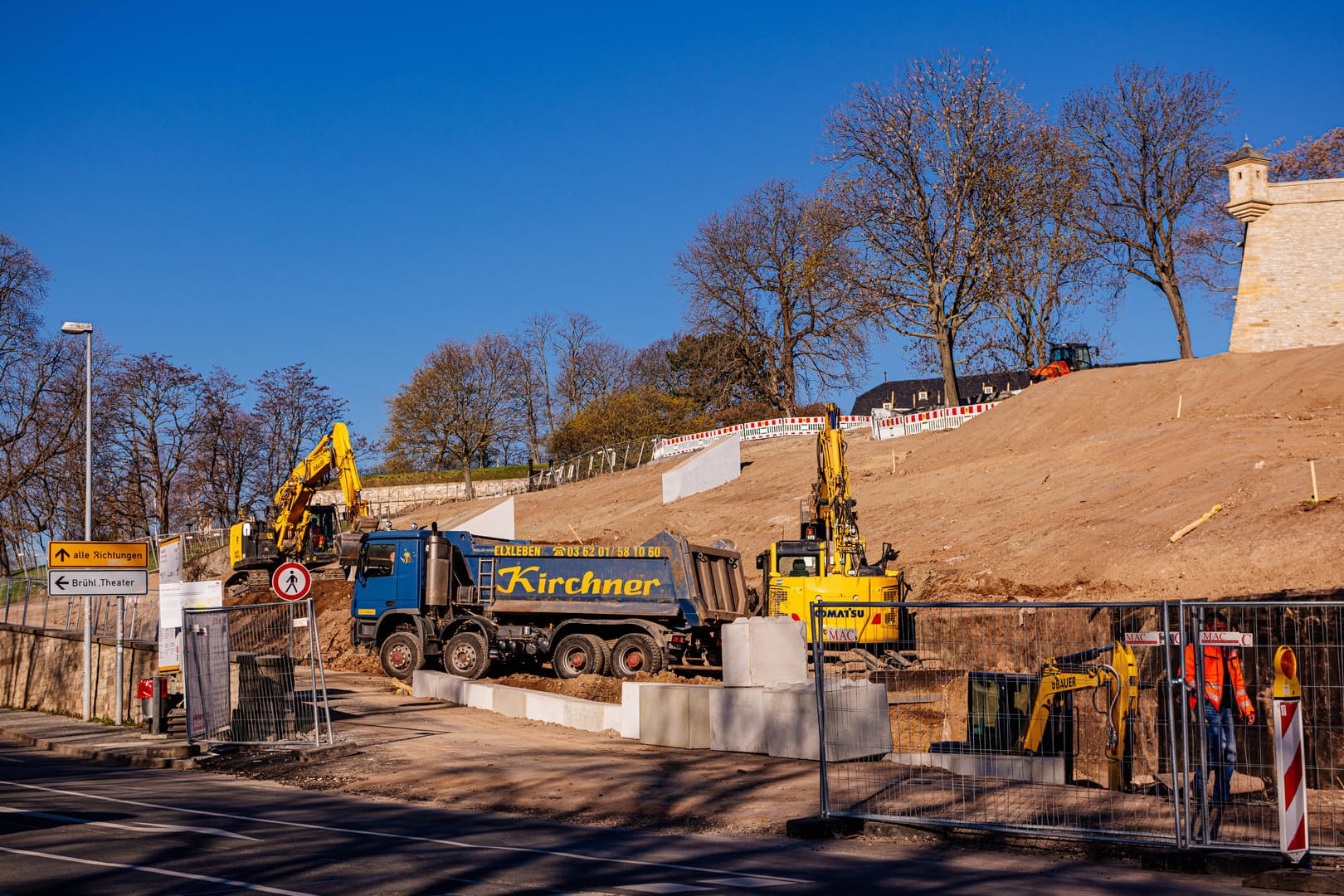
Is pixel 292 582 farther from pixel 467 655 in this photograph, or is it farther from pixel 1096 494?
pixel 1096 494

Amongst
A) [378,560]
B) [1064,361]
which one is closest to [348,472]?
[378,560]

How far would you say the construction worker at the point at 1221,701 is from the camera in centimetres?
1123

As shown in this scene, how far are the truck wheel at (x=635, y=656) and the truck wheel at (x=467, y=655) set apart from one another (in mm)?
2670

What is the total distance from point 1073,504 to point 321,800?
24337 millimetres

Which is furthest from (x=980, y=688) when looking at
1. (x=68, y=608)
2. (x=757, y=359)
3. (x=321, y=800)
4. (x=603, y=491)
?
(x=757, y=359)

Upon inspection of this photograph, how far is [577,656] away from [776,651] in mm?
8078

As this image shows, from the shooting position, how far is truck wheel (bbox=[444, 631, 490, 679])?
23.0m

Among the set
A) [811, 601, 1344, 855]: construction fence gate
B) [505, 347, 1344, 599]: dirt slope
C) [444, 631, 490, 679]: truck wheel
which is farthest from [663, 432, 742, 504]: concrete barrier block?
[811, 601, 1344, 855]: construction fence gate

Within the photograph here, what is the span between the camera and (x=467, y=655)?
914 inches

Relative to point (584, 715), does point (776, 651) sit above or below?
above

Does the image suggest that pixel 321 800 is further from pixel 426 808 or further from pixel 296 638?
pixel 296 638

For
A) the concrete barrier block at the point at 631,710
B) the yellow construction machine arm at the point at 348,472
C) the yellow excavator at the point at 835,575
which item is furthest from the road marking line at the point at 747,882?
the yellow construction machine arm at the point at 348,472

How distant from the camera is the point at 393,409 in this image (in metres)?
74.8

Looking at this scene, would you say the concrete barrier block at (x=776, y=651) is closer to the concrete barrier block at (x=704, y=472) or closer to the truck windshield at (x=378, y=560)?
the truck windshield at (x=378, y=560)
